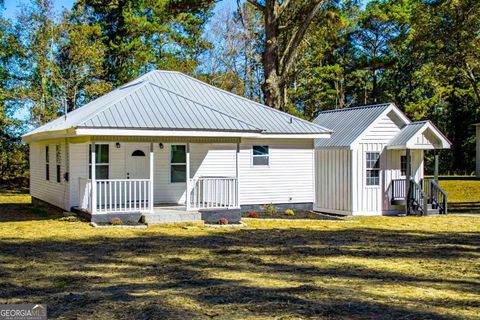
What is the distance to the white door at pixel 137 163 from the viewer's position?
19.3 metres

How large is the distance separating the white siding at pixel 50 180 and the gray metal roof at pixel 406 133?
1179 centimetres

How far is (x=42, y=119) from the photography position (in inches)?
1297

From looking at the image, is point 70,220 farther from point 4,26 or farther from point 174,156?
point 4,26

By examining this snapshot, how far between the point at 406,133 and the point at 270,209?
5.85 m

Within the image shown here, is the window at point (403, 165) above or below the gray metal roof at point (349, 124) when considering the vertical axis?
below

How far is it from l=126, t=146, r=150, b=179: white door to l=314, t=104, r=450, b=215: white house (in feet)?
22.4

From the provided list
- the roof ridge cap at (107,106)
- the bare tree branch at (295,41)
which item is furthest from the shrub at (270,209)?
the bare tree branch at (295,41)

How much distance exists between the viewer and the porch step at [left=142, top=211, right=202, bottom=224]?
16453mm

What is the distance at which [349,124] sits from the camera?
22.2 meters

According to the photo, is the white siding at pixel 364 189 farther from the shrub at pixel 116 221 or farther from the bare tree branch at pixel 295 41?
the shrub at pixel 116 221

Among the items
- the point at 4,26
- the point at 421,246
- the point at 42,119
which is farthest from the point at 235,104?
the point at 4,26

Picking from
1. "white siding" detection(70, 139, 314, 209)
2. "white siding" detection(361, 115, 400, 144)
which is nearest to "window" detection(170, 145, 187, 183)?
"white siding" detection(70, 139, 314, 209)

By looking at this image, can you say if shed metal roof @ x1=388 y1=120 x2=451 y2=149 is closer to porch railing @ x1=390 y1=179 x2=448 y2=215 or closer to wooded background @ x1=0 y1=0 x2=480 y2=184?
porch railing @ x1=390 y1=179 x2=448 y2=215

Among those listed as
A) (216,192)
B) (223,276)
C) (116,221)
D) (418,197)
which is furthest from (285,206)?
(223,276)
